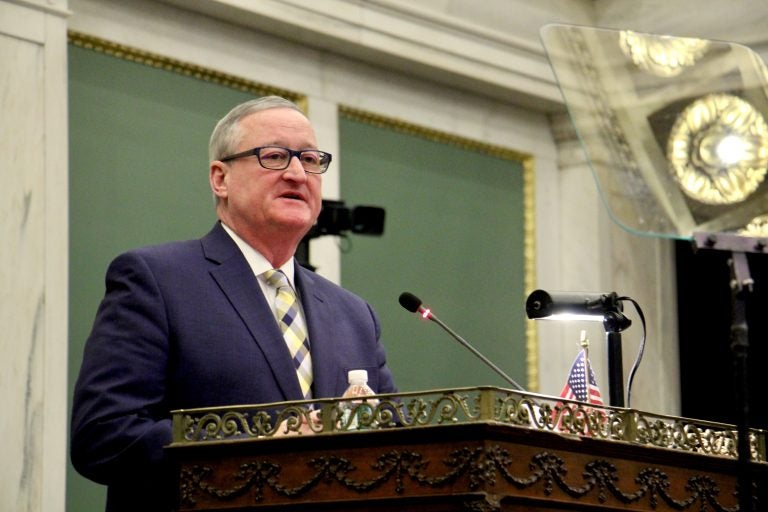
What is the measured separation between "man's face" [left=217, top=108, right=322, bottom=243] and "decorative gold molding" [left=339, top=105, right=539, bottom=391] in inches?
156

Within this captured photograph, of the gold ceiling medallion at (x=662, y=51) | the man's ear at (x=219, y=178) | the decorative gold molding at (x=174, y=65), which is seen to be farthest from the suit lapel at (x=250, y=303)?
the decorative gold molding at (x=174, y=65)

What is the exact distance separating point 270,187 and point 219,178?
0.16m

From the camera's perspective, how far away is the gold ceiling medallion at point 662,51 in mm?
4758

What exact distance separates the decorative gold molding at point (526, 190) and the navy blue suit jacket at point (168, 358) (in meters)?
4.19

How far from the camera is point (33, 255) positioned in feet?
18.4

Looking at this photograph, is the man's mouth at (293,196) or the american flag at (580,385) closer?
the man's mouth at (293,196)

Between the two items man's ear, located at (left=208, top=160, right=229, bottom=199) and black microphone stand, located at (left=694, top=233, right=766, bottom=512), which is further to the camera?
man's ear, located at (left=208, top=160, right=229, bottom=199)

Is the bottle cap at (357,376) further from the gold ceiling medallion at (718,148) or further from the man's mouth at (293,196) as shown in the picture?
the gold ceiling medallion at (718,148)

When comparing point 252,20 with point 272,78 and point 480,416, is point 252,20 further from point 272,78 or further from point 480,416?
point 480,416

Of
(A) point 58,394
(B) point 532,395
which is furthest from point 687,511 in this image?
(A) point 58,394

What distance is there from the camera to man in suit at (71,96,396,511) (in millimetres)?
2986

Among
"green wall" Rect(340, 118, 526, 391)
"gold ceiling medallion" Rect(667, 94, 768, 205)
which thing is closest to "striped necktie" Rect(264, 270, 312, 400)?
"gold ceiling medallion" Rect(667, 94, 768, 205)

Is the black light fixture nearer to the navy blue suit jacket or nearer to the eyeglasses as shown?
the navy blue suit jacket

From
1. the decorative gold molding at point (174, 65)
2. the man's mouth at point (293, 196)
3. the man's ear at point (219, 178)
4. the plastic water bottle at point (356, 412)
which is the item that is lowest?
the plastic water bottle at point (356, 412)
